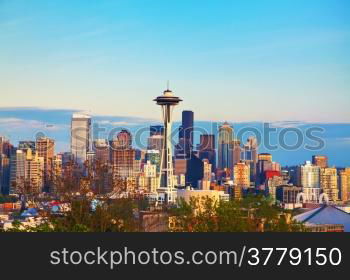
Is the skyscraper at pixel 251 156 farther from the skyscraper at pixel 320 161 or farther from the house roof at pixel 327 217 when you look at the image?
the house roof at pixel 327 217

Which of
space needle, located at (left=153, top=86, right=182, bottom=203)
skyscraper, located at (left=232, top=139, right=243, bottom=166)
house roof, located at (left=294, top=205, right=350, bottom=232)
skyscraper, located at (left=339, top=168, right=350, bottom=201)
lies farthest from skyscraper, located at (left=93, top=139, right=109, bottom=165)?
skyscraper, located at (left=339, top=168, right=350, bottom=201)

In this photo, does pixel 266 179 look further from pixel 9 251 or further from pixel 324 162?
pixel 9 251

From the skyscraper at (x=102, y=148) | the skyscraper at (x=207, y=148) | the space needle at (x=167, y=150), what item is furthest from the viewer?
the skyscraper at (x=207, y=148)

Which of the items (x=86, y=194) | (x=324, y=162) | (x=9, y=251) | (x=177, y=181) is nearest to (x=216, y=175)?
(x=177, y=181)

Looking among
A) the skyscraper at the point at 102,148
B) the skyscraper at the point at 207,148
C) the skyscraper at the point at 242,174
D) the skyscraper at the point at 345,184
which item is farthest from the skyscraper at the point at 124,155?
the skyscraper at the point at 345,184

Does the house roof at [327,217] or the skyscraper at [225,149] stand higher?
the skyscraper at [225,149]

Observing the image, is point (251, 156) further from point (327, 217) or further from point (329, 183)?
point (327, 217)

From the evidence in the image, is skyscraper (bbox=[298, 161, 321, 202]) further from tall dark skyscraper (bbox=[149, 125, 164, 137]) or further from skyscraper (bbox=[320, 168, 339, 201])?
tall dark skyscraper (bbox=[149, 125, 164, 137])
